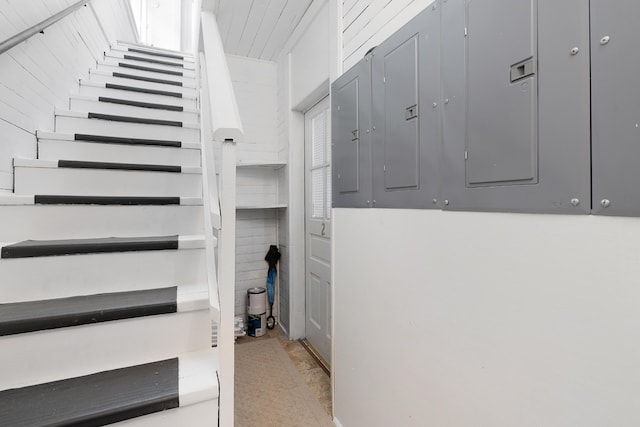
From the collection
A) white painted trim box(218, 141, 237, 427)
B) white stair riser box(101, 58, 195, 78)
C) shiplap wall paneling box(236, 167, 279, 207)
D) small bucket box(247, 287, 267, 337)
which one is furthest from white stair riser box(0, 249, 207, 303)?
white stair riser box(101, 58, 195, 78)

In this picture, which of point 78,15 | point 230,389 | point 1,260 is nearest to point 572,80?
point 230,389

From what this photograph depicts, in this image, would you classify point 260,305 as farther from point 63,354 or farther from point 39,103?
point 39,103

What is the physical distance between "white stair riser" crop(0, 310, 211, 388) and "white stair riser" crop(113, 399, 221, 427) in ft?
0.74

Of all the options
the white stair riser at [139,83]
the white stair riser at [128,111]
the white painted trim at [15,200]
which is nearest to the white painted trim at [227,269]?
the white painted trim at [15,200]

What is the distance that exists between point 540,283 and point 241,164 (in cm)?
243

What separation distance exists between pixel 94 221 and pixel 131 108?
116cm

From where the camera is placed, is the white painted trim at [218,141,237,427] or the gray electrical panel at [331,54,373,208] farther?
the gray electrical panel at [331,54,373,208]

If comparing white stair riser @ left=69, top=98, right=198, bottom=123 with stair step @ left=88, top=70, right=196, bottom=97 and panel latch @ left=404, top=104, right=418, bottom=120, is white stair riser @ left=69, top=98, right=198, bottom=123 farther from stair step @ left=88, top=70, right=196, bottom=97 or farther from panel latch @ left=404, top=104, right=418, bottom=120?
panel latch @ left=404, top=104, right=418, bottom=120

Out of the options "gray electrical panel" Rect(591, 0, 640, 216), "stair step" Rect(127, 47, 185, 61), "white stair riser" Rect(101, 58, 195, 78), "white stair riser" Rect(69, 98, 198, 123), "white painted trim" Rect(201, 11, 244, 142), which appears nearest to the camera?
"gray electrical panel" Rect(591, 0, 640, 216)

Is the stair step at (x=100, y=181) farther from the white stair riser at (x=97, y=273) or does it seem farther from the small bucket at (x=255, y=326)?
the small bucket at (x=255, y=326)

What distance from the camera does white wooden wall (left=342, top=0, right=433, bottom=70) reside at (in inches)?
47.9

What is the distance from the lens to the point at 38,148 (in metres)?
1.57

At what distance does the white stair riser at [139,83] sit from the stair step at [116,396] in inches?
89.5

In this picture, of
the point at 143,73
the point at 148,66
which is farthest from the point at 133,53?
the point at 143,73
